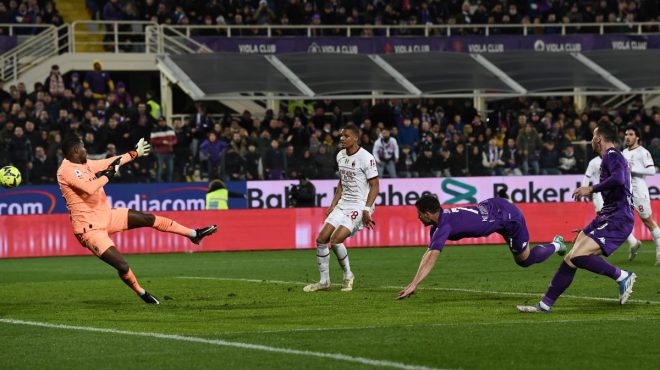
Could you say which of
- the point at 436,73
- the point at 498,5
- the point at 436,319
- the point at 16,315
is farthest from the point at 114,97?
the point at 436,319

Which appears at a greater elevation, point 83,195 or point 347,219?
point 83,195

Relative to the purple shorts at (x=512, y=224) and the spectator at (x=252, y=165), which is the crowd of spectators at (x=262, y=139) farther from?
the purple shorts at (x=512, y=224)

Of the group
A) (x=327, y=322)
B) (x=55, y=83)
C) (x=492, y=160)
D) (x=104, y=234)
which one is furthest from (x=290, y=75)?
(x=327, y=322)

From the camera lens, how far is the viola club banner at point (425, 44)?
4347cm

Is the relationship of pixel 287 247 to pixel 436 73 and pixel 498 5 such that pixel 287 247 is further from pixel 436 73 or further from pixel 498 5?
pixel 498 5

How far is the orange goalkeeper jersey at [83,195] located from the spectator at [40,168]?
Result: 15.4 metres

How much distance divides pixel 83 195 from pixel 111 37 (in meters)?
27.6

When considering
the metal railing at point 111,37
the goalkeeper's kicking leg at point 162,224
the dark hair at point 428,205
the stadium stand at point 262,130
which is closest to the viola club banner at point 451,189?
the stadium stand at point 262,130

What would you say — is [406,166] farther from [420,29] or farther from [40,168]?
[420,29]

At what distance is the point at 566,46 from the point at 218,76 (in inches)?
556

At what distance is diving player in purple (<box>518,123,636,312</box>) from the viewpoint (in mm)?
14695

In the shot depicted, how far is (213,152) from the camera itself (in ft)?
111

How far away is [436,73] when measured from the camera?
41625mm

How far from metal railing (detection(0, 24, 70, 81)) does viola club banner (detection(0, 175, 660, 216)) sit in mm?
8756
